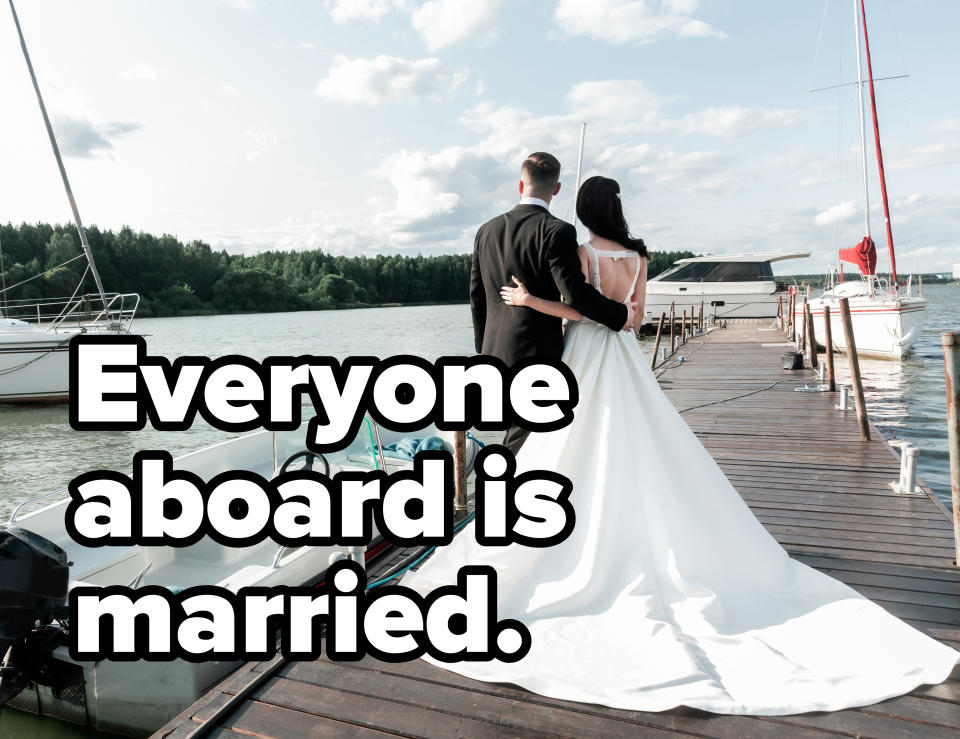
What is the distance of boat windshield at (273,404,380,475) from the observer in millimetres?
5277

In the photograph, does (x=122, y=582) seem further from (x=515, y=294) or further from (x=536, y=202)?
(x=536, y=202)

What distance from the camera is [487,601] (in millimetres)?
2627

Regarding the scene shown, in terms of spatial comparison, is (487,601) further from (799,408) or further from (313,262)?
(313,262)

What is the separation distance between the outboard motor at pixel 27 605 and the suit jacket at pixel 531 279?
2045mm

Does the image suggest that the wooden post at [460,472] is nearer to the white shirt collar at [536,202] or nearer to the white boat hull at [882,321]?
the white shirt collar at [536,202]

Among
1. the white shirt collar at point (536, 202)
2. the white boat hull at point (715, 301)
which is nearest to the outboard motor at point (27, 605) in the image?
the white shirt collar at point (536, 202)

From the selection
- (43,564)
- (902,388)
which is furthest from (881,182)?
(43,564)

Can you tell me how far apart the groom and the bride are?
3.3 inches

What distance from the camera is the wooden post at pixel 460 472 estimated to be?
4.90 meters

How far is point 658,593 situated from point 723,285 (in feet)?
93.6

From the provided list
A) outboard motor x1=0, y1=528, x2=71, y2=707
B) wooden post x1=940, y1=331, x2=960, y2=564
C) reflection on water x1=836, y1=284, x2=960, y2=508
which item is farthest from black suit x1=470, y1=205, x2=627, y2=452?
reflection on water x1=836, y1=284, x2=960, y2=508

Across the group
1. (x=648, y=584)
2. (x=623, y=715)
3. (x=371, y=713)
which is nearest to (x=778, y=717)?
(x=623, y=715)

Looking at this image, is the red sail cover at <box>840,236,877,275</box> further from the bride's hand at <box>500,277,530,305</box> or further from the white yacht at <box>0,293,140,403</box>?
the white yacht at <box>0,293,140,403</box>

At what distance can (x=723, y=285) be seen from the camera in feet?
94.9
